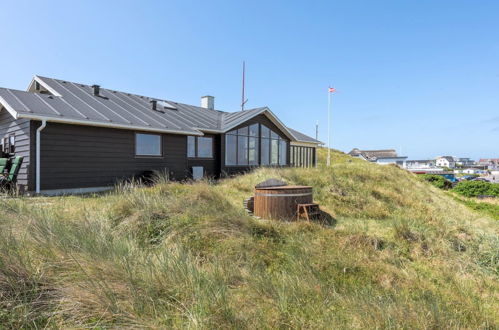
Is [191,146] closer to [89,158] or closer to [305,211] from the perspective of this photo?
[89,158]

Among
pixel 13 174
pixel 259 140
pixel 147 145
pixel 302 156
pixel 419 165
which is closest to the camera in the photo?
pixel 13 174

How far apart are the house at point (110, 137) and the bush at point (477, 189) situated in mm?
19320

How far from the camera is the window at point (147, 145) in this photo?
12609 mm

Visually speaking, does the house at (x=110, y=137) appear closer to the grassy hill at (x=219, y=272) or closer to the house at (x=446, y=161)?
the grassy hill at (x=219, y=272)

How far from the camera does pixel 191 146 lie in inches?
596

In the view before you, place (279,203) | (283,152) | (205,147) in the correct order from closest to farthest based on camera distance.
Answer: (279,203), (205,147), (283,152)

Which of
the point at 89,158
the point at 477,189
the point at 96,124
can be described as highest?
the point at 96,124

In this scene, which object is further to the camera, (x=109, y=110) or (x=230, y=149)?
(x=230, y=149)

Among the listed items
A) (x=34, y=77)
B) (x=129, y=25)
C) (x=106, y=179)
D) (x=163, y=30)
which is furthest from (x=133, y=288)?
(x=34, y=77)

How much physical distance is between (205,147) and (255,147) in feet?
12.0

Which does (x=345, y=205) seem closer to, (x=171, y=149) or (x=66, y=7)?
(x=171, y=149)

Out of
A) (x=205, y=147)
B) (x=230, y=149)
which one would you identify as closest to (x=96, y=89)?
(x=205, y=147)

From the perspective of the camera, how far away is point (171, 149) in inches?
539

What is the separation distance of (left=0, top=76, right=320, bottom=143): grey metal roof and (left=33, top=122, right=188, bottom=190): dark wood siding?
513 mm
